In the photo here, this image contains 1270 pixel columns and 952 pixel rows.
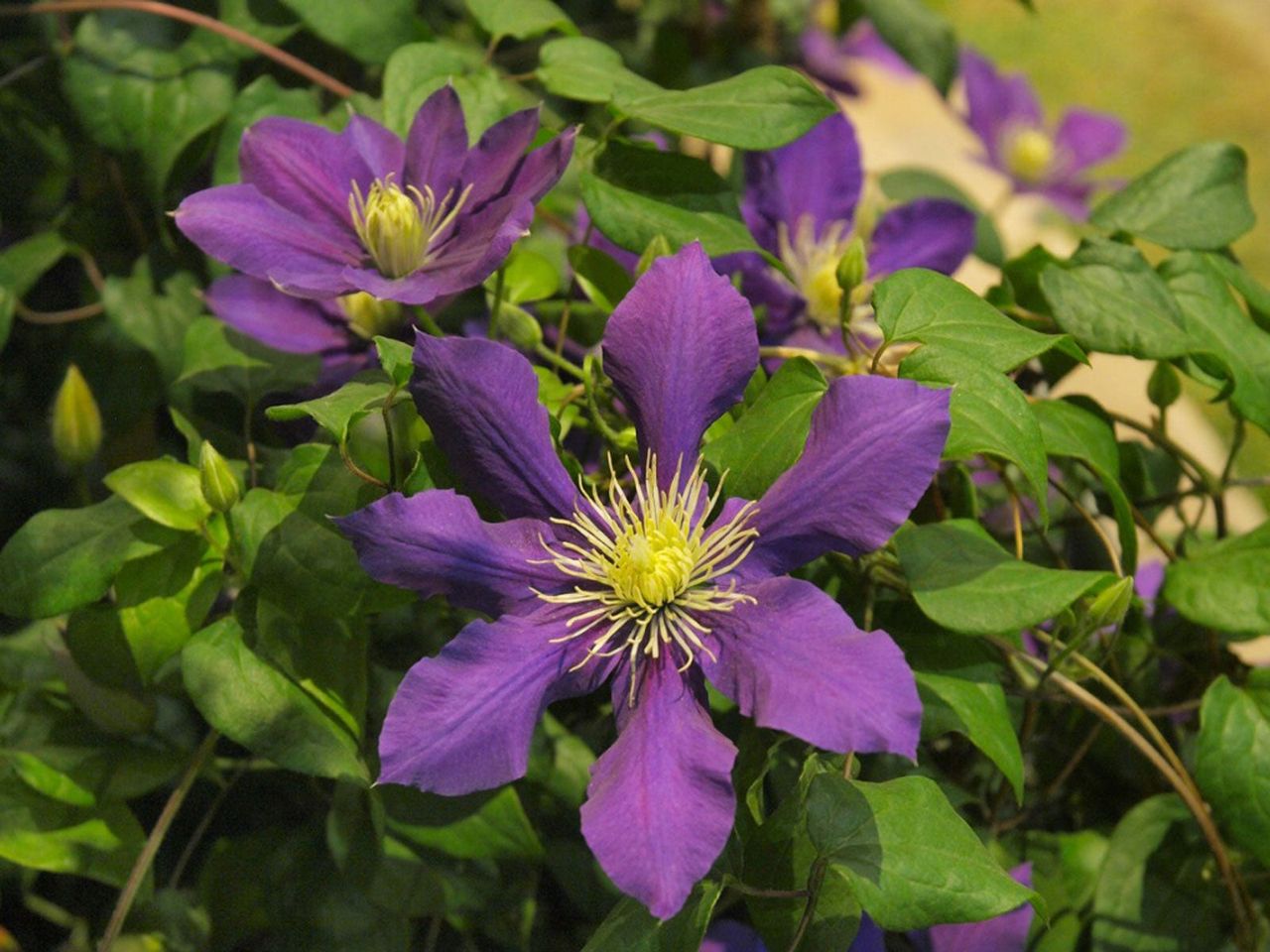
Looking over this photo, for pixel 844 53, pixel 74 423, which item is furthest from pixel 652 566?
pixel 844 53

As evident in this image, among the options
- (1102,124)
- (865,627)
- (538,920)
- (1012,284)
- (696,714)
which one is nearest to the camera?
(696,714)

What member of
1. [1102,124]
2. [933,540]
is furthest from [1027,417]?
[1102,124]

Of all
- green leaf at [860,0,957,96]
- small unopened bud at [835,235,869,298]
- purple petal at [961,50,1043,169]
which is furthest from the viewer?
purple petal at [961,50,1043,169]

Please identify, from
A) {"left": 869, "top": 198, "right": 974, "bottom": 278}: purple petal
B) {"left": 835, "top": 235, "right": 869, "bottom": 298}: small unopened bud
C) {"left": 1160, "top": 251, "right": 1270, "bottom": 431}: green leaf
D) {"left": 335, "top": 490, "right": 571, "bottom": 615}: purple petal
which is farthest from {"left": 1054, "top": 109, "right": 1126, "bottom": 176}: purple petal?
{"left": 335, "top": 490, "right": 571, "bottom": 615}: purple petal

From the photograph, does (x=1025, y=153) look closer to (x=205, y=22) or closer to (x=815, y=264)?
(x=815, y=264)

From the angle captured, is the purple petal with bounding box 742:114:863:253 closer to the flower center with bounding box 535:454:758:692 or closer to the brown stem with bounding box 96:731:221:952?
the flower center with bounding box 535:454:758:692

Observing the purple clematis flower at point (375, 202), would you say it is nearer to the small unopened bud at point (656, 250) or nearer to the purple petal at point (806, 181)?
the small unopened bud at point (656, 250)

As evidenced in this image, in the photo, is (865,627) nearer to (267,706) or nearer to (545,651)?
(545,651)
